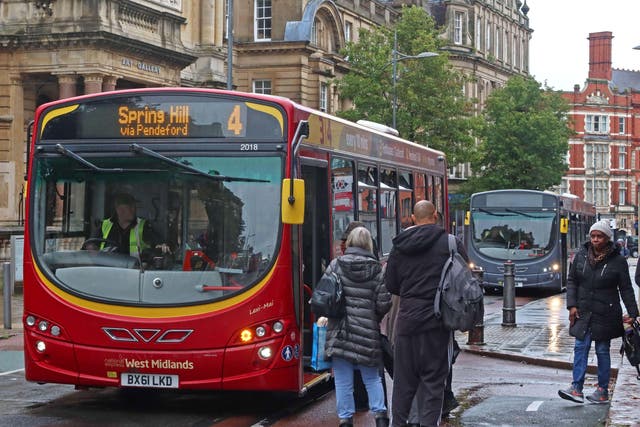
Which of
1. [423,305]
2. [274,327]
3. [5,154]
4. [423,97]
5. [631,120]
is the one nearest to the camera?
[423,305]

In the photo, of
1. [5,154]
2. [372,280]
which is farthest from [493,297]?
[372,280]

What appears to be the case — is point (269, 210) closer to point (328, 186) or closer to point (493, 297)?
point (328, 186)

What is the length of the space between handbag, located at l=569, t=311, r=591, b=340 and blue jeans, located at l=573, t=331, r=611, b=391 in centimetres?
5

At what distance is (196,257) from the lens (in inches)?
407

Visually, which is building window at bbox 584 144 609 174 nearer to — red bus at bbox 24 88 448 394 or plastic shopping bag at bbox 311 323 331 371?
red bus at bbox 24 88 448 394

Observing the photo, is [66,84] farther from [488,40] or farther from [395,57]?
[488,40]

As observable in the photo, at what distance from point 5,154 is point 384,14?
123 ft

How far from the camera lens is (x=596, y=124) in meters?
116

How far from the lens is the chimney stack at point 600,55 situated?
12106 cm

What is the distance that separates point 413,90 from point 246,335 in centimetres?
3922

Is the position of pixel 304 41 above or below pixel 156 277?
above

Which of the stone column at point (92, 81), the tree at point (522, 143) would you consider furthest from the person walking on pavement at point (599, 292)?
the tree at point (522, 143)

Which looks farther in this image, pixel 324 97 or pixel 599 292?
pixel 324 97

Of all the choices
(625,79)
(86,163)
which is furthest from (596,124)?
(86,163)
